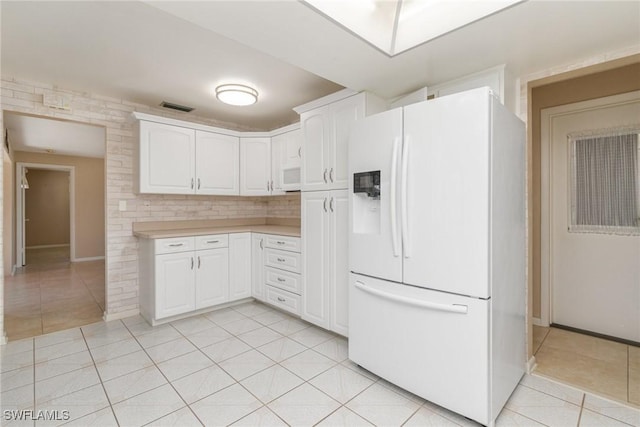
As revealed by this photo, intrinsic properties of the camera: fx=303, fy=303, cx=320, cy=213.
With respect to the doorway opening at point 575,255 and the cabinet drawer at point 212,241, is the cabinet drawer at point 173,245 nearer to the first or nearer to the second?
the cabinet drawer at point 212,241

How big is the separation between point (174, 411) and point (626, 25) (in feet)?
11.2

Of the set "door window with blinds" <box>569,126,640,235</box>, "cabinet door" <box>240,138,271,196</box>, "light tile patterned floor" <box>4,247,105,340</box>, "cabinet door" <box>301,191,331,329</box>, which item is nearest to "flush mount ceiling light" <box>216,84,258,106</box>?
"cabinet door" <box>240,138,271,196</box>

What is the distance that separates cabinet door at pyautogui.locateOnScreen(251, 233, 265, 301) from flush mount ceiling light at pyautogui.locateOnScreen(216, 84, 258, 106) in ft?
5.00

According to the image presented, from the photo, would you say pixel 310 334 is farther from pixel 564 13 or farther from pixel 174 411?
pixel 564 13

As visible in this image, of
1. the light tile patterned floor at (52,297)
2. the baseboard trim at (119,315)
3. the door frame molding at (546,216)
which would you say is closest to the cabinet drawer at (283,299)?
the baseboard trim at (119,315)

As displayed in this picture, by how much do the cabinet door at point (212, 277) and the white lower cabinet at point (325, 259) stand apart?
1.08 meters

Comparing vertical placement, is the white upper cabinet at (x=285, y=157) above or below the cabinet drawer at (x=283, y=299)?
above

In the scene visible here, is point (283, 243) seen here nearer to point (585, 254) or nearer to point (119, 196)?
point (119, 196)

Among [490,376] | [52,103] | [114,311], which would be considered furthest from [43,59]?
[490,376]

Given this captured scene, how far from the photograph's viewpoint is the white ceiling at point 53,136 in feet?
14.1

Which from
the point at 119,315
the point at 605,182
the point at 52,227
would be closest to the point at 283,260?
the point at 119,315

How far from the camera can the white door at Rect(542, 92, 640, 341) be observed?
2.62m

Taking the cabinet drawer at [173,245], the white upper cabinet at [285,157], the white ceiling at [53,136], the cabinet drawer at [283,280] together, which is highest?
the white ceiling at [53,136]

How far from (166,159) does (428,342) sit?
10.3ft
